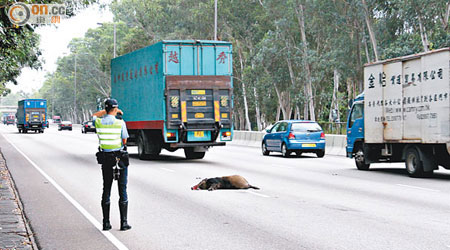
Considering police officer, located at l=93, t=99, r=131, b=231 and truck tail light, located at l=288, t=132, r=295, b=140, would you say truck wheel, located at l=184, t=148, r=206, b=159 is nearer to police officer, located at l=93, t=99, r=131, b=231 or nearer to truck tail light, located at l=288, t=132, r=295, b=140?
truck tail light, located at l=288, t=132, r=295, b=140

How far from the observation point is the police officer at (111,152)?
29.8 ft

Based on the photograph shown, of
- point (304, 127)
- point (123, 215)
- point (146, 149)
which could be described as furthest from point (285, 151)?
point (123, 215)

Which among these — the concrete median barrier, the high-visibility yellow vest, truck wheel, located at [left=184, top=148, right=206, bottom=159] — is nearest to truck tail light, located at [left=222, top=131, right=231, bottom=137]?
truck wheel, located at [left=184, top=148, right=206, bottom=159]

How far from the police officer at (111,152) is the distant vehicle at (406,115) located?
929 cm

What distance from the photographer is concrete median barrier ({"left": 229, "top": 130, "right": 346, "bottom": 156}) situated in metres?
28.8

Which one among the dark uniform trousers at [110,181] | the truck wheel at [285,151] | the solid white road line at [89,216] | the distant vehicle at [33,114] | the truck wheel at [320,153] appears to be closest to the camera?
the solid white road line at [89,216]

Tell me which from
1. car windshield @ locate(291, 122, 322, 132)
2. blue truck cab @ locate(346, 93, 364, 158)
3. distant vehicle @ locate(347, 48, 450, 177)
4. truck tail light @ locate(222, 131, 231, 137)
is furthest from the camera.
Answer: car windshield @ locate(291, 122, 322, 132)

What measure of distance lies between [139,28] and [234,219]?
59.6m

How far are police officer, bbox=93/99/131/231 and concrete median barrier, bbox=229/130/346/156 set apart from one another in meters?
20.0

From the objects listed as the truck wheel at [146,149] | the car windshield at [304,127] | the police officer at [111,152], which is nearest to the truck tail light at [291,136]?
the car windshield at [304,127]

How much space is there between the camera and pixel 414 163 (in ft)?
56.4

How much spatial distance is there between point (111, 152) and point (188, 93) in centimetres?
1303

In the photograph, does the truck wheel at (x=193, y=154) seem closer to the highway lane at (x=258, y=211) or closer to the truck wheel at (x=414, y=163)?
the highway lane at (x=258, y=211)

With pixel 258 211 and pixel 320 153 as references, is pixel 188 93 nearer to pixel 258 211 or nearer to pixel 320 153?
pixel 320 153
